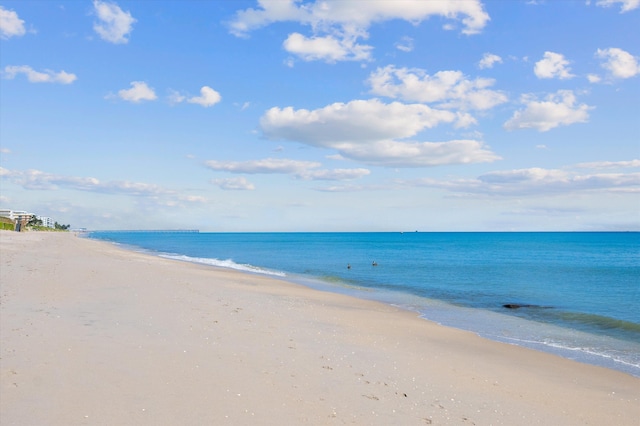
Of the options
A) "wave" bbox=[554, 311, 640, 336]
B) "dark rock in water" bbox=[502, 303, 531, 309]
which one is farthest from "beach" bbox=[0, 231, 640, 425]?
"dark rock in water" bbox=[502, 303, 531, 309]

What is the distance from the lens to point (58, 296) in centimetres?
1722

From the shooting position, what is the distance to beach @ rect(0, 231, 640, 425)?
7262mm

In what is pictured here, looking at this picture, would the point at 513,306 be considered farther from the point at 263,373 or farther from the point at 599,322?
the point at 263,373

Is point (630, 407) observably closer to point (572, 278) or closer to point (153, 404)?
point (153, 404)

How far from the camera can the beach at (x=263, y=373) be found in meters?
7.26

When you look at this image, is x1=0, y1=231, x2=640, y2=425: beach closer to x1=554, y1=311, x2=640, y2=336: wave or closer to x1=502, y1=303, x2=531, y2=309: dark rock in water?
x1=554, y1=311, x2=640, y2=336: wave

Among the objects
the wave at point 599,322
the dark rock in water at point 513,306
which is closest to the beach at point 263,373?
the wave at point 599,322

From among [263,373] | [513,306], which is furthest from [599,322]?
[263,373]

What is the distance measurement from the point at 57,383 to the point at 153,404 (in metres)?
1.96

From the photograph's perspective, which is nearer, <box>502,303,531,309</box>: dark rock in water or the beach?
A: the beach

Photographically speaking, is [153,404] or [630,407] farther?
[630,407]

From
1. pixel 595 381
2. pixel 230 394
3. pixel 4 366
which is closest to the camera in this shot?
pixel 230 394

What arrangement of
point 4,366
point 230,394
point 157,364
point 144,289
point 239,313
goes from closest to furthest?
point 230,394 → point 4,366 → point 157,364 → point 239,313 → point 144,289

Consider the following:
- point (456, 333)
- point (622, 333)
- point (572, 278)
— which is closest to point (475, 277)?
point (572, 278)
